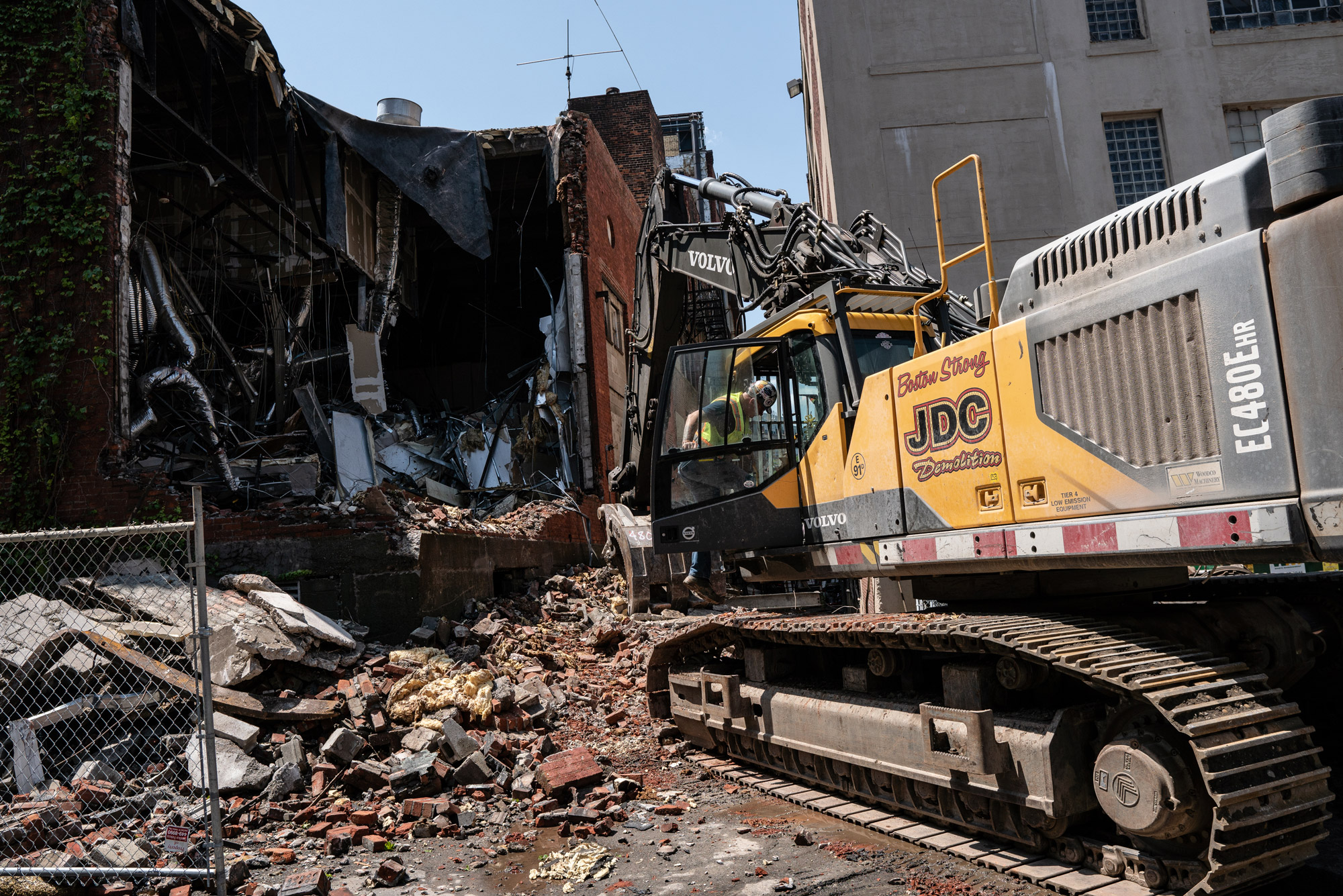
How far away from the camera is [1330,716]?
543 centimetres

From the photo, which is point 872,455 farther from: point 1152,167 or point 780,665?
point 1152,167

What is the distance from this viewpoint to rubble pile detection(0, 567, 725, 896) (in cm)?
493

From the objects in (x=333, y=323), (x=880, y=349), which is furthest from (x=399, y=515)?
(x=880, y=349)

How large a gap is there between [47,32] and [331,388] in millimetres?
5820

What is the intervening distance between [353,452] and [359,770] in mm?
7640

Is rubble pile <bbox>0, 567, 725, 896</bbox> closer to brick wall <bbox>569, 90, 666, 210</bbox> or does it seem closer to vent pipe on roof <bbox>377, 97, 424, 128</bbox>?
vent pipe on roof <bbox>377, 97, 424, 128</bbox>

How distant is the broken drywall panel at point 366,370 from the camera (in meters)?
14.4

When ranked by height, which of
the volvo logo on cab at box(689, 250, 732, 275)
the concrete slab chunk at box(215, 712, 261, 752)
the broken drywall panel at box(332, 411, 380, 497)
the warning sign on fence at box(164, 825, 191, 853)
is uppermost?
the volvo logo on cab at box(689, 250, 732, 275)

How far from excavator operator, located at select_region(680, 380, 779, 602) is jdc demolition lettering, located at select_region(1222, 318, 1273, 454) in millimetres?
2860

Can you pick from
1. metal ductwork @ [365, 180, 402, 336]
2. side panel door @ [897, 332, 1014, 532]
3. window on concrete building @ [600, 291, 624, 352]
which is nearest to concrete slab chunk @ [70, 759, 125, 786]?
side panel door @ [897, 332, 1014, 532]

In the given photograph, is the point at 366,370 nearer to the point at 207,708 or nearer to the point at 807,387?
the point at 807,387

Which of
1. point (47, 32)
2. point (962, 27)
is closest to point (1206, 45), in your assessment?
point (962, 27)

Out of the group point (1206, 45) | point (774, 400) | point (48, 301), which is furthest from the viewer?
point (1206, 45)

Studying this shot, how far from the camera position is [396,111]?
16828 mm
